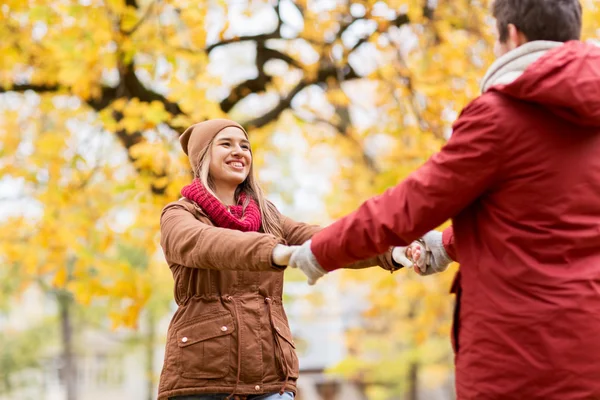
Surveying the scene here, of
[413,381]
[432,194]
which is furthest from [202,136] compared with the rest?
[413,381]

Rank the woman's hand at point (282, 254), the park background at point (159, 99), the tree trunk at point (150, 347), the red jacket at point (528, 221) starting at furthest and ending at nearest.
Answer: the tree trunk at point (150, 347), the park background at point (159, 99), the woman's hand at point (282, 254), the red jacket at point (528, 221)

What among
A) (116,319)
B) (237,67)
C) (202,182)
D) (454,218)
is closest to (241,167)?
(202,182)

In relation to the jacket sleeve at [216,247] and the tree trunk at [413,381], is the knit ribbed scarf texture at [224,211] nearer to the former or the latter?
the jacket sleeve at [216,247]

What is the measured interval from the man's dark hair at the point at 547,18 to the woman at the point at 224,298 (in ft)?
3.67

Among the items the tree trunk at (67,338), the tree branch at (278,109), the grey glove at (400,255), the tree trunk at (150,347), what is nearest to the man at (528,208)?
the grey glove at (400,255)

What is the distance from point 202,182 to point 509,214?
59.3 inches

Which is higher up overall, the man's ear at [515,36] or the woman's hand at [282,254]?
the man's ear at [515,36]

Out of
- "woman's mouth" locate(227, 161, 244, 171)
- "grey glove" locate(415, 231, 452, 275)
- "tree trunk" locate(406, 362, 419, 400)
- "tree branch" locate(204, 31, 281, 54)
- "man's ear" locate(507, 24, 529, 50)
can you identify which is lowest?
"tree trunk" locate(406, 362, 419, 400)

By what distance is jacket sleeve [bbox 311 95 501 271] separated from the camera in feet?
8.08

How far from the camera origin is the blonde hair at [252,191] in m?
3.59

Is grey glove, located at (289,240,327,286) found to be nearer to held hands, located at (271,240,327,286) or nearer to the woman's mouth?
held hands, located at (271,240,327,286)

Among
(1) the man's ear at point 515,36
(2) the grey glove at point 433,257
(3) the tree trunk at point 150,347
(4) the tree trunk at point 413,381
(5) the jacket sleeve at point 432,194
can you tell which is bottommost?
(4) the tree trunk at point 413,381

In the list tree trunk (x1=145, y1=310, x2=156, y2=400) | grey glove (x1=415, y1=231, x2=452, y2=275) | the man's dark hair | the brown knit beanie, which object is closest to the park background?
the brown knit beanie

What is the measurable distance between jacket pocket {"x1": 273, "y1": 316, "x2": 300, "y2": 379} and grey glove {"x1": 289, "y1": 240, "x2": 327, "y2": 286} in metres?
0.57
